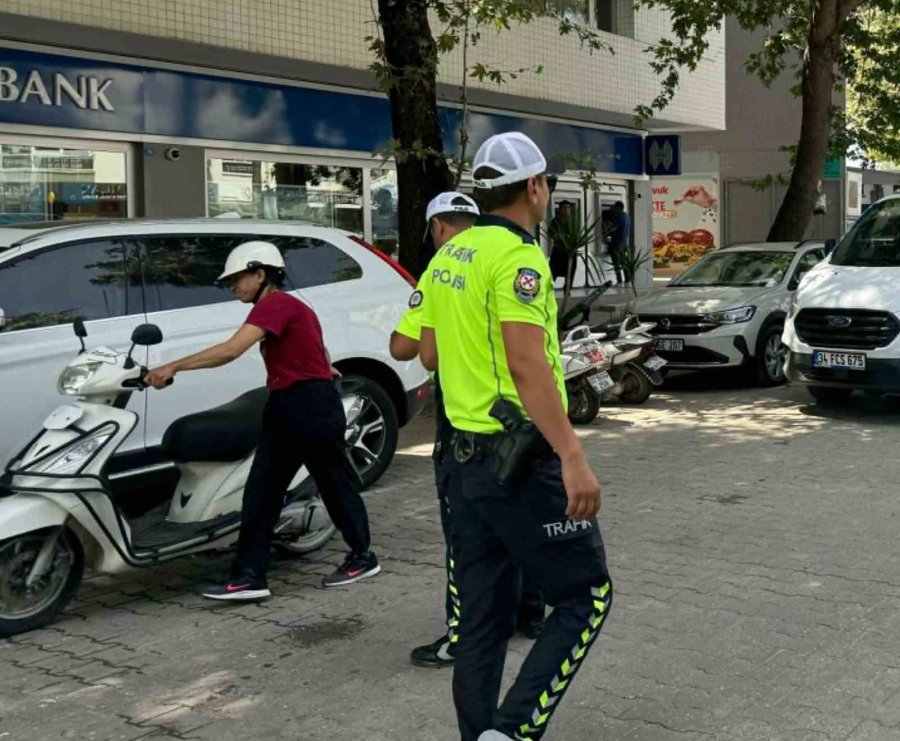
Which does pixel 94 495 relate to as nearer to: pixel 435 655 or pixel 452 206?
pixel 435 655

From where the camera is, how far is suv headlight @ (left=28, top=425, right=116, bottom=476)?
5297 millimetres

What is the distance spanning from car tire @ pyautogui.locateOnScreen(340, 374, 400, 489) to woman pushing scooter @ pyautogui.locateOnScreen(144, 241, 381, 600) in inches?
82.8

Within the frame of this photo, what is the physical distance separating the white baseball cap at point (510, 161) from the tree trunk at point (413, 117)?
8048 millimetres

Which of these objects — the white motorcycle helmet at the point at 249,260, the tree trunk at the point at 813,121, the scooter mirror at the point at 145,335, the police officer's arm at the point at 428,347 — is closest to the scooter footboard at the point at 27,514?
the scooter mirror at the point at 145,335

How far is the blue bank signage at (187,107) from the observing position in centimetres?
1230

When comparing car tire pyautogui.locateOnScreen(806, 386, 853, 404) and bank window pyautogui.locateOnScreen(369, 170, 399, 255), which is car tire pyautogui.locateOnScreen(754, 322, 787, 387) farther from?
bank window pyautogui.locateOnScreen(369, 170, 399, 255)

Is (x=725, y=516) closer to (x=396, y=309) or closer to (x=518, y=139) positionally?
(x=396, y=309)

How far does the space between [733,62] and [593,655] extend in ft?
102

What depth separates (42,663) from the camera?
505 cm

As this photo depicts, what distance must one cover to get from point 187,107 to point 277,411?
9.17 meters

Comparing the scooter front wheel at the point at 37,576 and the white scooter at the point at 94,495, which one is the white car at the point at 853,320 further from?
the scooter front wheel at the point at 37,576

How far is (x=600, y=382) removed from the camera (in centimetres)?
1080

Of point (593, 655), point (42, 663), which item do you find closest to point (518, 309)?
point (593, 655)

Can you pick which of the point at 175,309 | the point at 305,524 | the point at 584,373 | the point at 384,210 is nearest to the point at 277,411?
the point at 305,524
